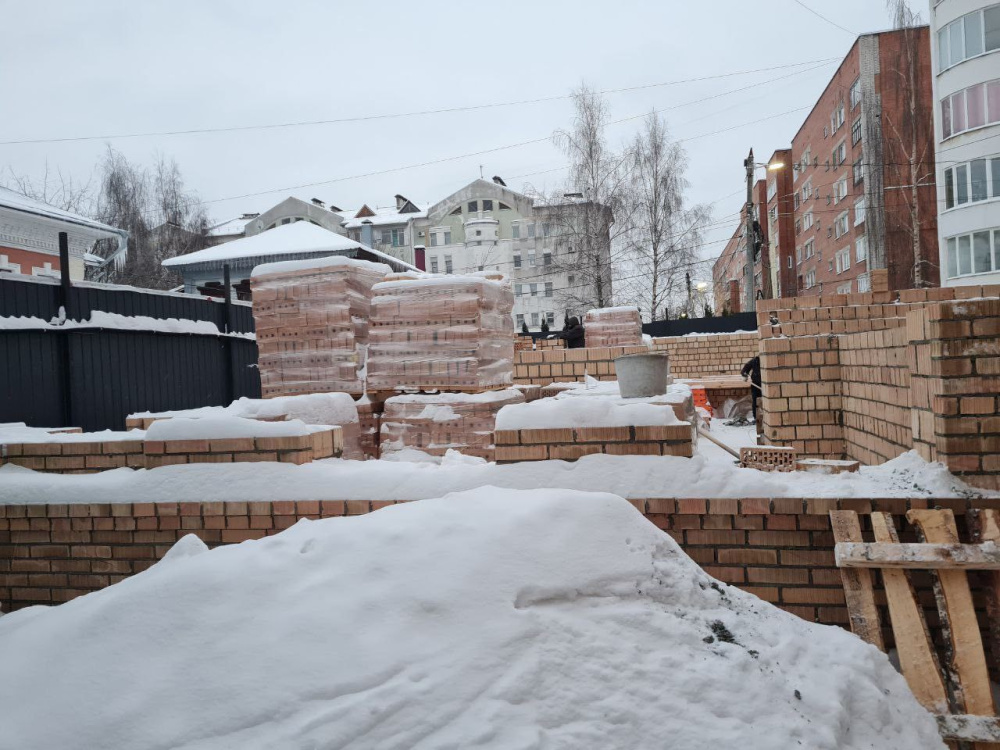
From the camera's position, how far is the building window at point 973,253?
18922 mm

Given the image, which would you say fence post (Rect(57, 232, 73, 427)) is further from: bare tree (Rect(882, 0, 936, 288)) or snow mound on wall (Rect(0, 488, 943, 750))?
bare tree (Rect(882, 0, 936, 288))

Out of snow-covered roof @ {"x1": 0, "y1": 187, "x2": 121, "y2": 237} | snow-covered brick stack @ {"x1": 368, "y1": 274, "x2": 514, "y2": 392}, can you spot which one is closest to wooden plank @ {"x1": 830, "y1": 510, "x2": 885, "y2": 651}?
snow-covered brick stack @ {"x1": 368, "y1": 274, "x2": 514, "y2": 392}

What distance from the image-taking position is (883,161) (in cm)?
2425

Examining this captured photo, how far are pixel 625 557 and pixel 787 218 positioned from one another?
44.1 m

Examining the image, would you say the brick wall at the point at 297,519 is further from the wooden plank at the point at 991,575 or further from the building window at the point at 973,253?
the building window at the point at 973,253

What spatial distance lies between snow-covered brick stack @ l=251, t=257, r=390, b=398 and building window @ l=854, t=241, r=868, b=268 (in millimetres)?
26906

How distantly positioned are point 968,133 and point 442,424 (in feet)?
72.1

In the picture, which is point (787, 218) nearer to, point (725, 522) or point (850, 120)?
point (850, 120)

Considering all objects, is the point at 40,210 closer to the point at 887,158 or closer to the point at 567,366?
the point at 567,366

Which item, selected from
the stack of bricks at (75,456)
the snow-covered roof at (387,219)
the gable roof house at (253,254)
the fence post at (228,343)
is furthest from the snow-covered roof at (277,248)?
the snow-covered roof at (387,219)

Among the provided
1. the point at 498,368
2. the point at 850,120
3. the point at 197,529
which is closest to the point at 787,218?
the point at 850,120

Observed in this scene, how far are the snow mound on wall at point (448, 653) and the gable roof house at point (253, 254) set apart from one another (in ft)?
55.8

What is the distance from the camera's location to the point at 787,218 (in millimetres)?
40969

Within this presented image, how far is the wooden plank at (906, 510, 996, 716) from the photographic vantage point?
222cm
